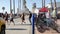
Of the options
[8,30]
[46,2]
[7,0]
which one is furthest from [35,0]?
[8,30]

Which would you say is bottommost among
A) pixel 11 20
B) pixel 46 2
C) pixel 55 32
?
pixel 55 32

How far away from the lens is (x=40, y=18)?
6.55 feet

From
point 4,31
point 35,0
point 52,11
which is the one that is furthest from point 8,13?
point 52,11

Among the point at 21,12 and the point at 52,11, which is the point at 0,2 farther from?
the point at 52,11

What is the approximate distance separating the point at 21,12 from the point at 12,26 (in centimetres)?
19

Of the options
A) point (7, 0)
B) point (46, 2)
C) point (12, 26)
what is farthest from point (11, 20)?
point (46, 2)

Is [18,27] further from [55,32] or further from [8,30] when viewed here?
[55,32]

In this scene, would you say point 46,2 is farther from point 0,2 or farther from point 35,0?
point 0,2

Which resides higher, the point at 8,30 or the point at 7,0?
the point at 7,0

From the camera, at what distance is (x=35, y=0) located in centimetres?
199

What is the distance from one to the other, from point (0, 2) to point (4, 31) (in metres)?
0.34

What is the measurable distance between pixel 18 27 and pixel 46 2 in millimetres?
427

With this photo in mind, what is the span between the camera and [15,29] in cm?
200

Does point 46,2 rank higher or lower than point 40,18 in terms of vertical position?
higher
